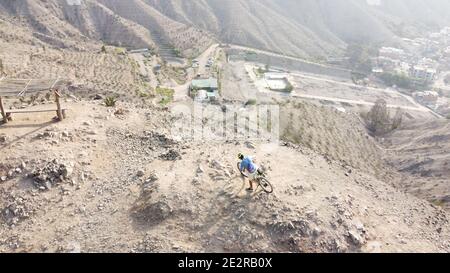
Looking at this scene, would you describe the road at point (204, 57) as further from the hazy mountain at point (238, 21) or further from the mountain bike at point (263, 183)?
the mountain bike at point (263, 183)

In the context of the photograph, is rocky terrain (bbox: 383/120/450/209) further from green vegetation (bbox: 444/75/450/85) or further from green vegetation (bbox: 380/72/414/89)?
green vegetation (bbox: 444/75/450/85)

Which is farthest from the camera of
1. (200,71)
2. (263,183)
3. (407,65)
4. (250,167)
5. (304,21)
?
(304,21)

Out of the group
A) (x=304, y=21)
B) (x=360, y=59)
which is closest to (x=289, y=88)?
(x=360, y=59)

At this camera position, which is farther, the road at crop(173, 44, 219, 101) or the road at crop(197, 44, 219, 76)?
the road at crop(197, 44, 219, 76)

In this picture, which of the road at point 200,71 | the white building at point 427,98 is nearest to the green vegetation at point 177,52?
the road at point 200,71

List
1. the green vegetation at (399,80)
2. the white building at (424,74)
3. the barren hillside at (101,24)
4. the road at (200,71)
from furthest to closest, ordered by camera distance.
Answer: the white building at (424,74), the green vegetation at (399,80), the barren hillside at (101,24), the road at (200,71)

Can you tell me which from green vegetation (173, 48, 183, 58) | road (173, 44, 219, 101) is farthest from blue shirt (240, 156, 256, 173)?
green vegetation (173, 48, 183, 58)

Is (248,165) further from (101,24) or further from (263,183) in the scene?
(101,24)

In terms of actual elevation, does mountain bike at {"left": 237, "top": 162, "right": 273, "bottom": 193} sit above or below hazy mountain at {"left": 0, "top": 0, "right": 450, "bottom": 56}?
below

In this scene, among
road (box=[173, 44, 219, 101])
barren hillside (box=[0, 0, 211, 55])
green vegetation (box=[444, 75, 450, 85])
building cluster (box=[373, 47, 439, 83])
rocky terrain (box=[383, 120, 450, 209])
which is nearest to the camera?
rocky terrain (box=[383, 120, 450, 209])

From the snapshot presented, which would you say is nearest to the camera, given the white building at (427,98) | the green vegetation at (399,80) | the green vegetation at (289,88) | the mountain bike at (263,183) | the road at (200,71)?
the mountain bike at (263,183)

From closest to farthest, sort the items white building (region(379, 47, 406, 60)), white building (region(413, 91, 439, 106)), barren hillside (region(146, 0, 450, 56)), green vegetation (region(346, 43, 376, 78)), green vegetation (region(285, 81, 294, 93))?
green vegetation (region(285, 81, 294, 93)), white building (region(413, 91, 439, 106)), barren hillside (region(146, 0, 450, 56)), green vegetation (region(346, 43, 376, 78)), white building (region(379, 47, 406, 60))

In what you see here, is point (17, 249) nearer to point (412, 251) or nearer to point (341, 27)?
point (412, 251)
